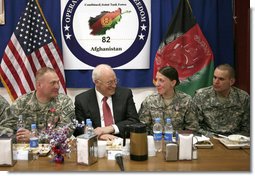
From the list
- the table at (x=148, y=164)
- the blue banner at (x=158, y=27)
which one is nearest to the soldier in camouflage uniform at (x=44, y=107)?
the table at (x=148, y=164)

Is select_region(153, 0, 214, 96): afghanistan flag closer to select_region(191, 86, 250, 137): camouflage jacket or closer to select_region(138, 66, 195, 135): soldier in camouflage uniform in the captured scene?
select_region(191, 86, 250, 137): camouflage jacket

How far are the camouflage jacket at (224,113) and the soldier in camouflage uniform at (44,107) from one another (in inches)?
44.3

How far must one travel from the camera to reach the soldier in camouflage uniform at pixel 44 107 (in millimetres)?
2689

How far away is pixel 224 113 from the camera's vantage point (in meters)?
3.01

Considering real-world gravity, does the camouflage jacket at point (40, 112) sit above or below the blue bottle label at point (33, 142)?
above

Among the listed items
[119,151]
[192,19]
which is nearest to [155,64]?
[192,19]

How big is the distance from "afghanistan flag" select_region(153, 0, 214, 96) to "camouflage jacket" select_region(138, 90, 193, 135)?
33.6 inches

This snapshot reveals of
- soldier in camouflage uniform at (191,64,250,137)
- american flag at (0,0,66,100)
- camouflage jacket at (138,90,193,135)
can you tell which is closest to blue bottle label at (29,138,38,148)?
camouflage jacket at (138,90,193,135)

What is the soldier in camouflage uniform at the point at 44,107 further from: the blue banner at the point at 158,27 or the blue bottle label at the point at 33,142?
the blue banner at the point at 158,27

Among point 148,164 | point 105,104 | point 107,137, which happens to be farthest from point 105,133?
point 148,164

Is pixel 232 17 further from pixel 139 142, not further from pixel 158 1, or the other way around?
pixel 139 142

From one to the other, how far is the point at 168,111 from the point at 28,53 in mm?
1699

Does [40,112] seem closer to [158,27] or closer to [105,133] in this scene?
[105,133]

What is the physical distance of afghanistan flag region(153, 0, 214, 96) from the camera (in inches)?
144
